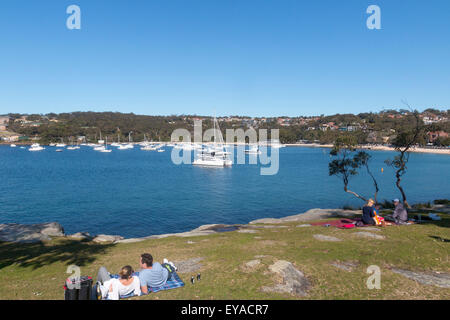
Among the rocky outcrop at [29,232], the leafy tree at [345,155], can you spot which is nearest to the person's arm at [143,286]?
the rocky outcrop at [29,232]

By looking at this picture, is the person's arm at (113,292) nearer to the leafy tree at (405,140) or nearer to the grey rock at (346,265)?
the grey rock at (346,265)

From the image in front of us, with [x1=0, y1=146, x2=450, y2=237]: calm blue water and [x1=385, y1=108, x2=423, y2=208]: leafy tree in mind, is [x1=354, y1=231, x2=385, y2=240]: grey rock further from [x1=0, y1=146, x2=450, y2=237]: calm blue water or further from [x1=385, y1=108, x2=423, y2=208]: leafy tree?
[x1=0, y1=146, x2=450, y2=237]: calm blue water

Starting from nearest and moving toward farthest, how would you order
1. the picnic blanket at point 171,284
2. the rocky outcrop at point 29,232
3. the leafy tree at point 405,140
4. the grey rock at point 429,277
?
the picnic blanket at point 171,284 < the grey rock at point 429,277 < the rocky outcrop at point 29,232 < the leafy tree at point 405,140

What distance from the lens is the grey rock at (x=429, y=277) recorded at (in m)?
7.95

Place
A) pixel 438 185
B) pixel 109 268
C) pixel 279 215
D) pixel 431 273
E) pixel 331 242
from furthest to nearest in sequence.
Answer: pixel 438 185
pixel 279 215
pixel 331 242
pixel 109 268
pixel 431 273

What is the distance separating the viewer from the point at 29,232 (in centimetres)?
1656

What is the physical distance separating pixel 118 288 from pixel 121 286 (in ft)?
0.26

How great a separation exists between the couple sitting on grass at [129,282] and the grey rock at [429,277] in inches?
276

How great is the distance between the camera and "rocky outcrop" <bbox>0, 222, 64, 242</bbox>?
15164 millimetres
